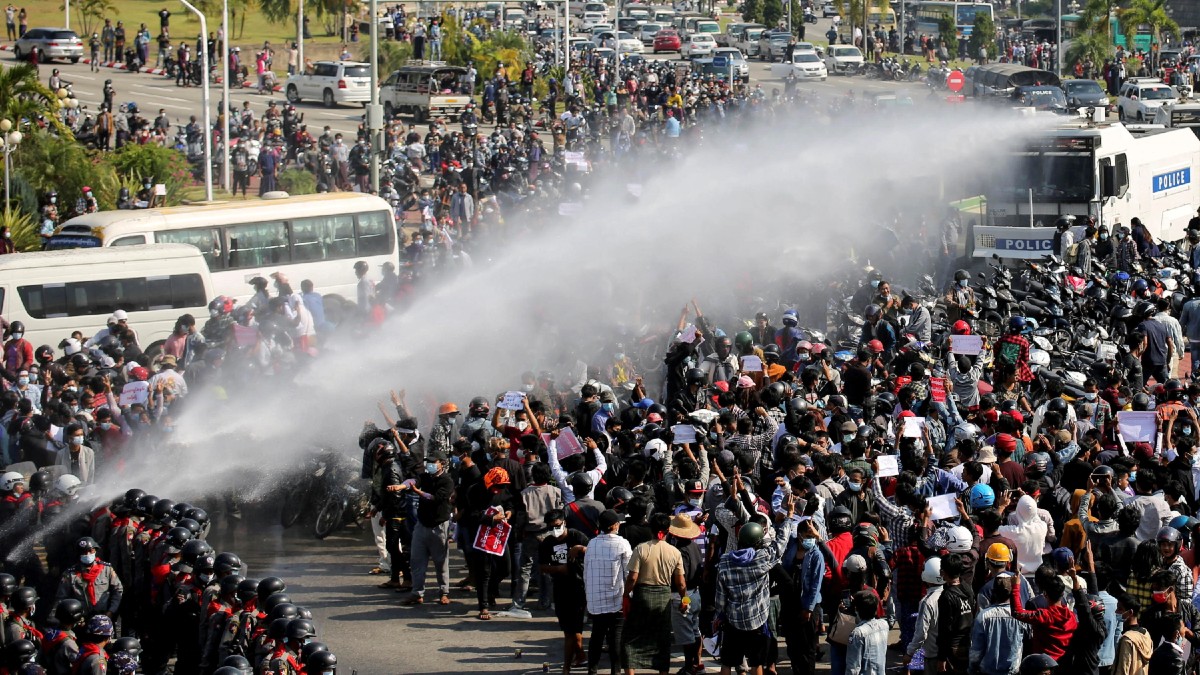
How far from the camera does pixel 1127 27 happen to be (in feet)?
222

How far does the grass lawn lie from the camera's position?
222ft

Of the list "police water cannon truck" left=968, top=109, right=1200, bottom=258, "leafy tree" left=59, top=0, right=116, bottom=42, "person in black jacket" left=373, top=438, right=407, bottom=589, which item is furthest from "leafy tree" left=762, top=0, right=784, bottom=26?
"person in black jacket" left=373, top=438, right=407, bottom=589

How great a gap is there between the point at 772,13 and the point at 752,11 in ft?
6.27

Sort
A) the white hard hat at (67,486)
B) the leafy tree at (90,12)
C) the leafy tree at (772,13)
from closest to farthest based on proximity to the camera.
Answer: the white hard hat at (67,486) < the leafy tree at (90,12) < the leafy tree at (772,13)

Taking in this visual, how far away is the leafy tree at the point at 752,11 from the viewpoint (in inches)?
3250

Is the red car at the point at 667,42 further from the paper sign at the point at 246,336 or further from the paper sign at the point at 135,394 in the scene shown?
the paper sign at the point at 135,394

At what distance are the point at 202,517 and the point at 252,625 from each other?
2.31m

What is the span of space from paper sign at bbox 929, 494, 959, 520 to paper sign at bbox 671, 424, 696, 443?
104 inches

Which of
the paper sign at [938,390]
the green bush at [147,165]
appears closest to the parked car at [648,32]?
the green bush at [147,165]

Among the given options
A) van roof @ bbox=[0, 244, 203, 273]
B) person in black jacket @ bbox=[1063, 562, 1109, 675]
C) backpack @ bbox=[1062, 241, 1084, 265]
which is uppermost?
van roof @ bbox=[0, 244, 203, 273]

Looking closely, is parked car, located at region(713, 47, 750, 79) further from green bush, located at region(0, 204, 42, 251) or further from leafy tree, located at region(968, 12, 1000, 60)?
green bush, located at region(0, 204, 42, 251)

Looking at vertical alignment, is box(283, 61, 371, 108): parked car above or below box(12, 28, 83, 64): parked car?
below

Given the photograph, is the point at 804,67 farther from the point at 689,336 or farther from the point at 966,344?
the point at 966,344

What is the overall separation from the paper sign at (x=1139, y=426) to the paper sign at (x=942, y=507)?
9.11 feet
